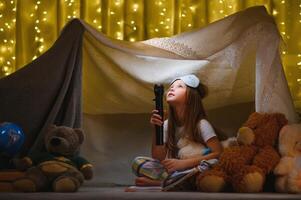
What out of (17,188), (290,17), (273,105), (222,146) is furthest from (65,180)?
(290,17)

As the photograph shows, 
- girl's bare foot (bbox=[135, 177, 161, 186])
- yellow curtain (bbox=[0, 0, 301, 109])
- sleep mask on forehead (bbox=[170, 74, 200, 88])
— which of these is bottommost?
girl's bare foot (bbox=[135, 177, 161, 186])

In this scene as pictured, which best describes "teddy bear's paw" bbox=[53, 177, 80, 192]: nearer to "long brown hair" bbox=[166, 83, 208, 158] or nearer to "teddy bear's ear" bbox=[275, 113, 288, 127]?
"long brown hair" bbox=[166, 83, 208, 158]

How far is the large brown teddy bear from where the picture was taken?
77.9 inches

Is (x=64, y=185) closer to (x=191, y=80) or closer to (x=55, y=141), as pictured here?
(x=55, y=141)

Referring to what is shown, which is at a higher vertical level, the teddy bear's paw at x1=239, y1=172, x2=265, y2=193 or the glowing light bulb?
the glowing light bulb

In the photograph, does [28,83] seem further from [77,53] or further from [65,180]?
[65,180]

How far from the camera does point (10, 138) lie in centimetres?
216

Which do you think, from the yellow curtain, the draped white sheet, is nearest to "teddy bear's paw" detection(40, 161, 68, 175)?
the draped white sheet

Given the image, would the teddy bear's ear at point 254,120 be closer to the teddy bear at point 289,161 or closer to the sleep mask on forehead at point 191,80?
the teddy bear at point 289,161

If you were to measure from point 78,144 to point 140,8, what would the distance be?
92cm

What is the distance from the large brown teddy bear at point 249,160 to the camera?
198 cm

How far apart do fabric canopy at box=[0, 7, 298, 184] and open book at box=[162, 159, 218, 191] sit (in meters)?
0.29

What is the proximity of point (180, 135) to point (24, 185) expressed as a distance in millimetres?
650

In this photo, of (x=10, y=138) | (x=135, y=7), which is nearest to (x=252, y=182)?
(x=10, y=138)
